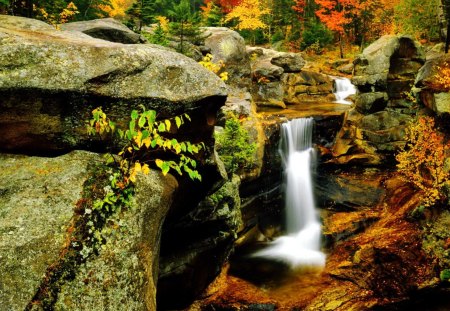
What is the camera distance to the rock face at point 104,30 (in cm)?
1322

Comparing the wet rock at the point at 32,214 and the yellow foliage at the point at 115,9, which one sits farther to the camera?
the yellow foliage at the point at 115,9

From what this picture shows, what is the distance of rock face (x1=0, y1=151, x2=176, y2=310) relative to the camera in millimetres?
3740

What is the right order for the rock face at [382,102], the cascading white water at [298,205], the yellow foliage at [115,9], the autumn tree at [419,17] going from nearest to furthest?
1. the cascading white water at [298,205]
2. the rock face at [382,102]
3. the autumn tree at [419,17]
4. the yellow foliage at [115,9]

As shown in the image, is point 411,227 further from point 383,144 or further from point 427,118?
point 383,144

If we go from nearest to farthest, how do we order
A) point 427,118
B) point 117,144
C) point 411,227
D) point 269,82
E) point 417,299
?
1. point 117,144
2. point 417,299
3. point 411,227
4. point 427,118
5. point 269,82

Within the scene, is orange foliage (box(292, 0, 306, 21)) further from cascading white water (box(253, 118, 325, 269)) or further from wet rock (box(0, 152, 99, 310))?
wet rock (box(0, 152, 99, 310))

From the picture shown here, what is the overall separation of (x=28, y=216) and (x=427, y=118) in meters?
15.3

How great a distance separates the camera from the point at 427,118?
1441cm

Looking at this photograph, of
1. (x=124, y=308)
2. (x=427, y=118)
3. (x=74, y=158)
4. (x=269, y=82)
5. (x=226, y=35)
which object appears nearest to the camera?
(x=124, y=308)

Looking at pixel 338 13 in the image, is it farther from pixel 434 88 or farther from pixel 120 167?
pixel 120 167

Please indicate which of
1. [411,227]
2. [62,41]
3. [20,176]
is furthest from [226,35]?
[20,176]

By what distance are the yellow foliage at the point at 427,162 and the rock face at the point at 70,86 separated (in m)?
10.8

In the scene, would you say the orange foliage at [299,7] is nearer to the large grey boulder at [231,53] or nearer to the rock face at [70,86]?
the large grey boulder at [231,53]

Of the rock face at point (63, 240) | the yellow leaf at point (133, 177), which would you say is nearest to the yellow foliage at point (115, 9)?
the rock face at point (63, 240)
